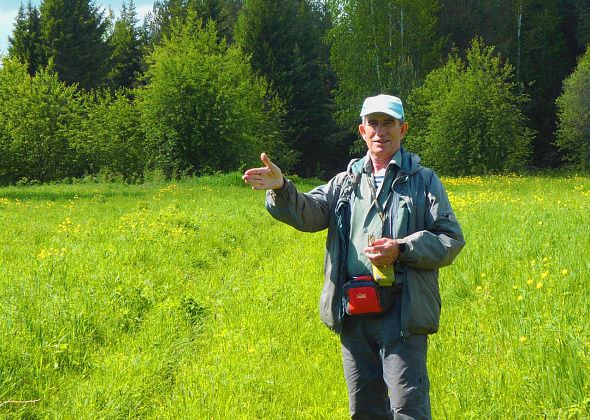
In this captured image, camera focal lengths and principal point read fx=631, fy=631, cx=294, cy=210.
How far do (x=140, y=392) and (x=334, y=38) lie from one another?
39.3 m

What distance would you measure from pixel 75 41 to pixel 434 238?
44369 millimetres

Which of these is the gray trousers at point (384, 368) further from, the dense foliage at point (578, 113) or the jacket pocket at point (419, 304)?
the dense foliage at point (578, 113)

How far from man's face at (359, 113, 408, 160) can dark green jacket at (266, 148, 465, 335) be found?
9cm

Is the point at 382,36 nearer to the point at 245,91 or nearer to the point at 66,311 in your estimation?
the point at 245,91

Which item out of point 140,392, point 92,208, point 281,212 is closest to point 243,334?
point 140,392

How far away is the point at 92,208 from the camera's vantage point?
14922mm

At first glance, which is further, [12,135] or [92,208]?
[12,135]

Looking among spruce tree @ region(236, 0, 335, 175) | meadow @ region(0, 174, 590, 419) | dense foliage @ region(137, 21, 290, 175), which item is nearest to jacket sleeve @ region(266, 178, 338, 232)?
meadow @ region(0, 174, 590, 419)

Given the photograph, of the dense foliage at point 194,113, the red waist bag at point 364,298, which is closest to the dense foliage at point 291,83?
the dense foliage at point 194,113

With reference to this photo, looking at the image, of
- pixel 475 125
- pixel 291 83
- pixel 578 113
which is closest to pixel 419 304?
pixel 475 125

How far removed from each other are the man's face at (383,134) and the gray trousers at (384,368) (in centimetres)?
73

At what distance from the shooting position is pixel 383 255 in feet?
9.45

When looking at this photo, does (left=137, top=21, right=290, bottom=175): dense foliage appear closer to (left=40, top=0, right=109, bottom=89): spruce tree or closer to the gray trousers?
(left=40, top=0, right=109, bottom=89): spruce tree

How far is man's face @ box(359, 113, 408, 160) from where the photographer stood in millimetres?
3199
